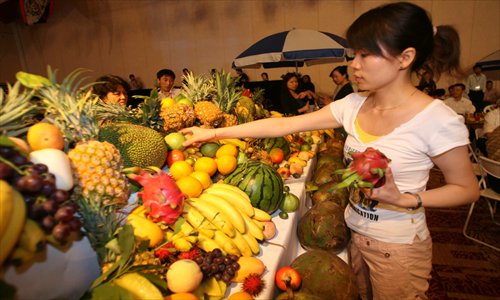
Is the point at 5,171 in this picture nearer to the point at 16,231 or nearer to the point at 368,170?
the point at 16,231

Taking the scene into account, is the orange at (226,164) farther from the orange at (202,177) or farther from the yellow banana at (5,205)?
the yellow banana at (5,205)

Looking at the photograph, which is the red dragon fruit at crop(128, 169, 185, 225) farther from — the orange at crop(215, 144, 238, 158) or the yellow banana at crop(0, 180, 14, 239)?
the orange at crop(215, 144, 238, 158)

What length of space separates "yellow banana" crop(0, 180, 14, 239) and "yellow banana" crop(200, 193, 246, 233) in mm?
895

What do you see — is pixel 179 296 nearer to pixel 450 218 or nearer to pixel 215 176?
pixel 215 176

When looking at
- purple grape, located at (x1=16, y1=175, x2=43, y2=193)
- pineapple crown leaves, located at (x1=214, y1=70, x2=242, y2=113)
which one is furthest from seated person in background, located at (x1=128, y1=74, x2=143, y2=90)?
purple grape, located at (x1=16, y1=175, x2=43, y2=193)

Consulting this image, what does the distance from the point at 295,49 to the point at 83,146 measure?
223 inches

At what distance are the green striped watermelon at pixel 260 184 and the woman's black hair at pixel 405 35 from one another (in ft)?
2.97

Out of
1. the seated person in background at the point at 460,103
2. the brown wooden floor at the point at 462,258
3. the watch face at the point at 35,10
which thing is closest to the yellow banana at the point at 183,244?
the brown wooden floor at the point at 462,258

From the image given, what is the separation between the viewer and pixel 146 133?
181cm

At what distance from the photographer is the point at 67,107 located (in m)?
1.38

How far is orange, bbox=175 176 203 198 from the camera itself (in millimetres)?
1562

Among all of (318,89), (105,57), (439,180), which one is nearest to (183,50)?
(105,57)

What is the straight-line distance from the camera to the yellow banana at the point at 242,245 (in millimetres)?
1410

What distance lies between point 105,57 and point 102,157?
16781mm
